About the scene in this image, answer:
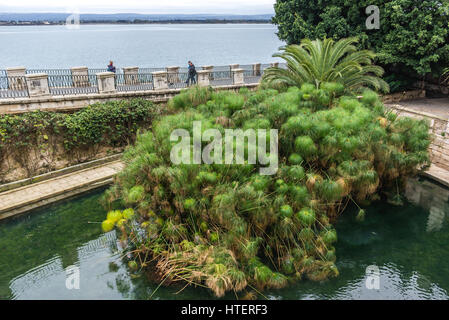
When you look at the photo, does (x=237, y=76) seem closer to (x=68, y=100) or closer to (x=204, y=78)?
(x=204, y=78)

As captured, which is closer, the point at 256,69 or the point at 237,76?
the point at 237,76

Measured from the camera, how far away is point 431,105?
60.5ft

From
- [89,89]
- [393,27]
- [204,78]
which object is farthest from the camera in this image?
[393,27]

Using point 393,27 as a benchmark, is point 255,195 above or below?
below

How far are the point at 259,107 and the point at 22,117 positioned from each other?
8.22m

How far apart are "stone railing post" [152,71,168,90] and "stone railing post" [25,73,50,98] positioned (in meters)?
4.25

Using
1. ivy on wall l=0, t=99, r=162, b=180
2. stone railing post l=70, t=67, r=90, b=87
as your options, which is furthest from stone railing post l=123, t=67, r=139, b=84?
stone railing post l=70, t=67, r=90, b=87

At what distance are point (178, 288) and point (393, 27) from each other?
16.0m

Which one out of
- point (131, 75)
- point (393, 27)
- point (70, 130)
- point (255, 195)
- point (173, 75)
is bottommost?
point (255, 195)

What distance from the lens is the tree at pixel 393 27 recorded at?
1576 centimetres

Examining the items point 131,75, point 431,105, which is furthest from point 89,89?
point 431,105

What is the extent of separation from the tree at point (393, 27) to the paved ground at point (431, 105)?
170cm

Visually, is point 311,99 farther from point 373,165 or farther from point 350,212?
point 350,212
